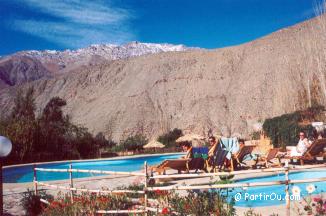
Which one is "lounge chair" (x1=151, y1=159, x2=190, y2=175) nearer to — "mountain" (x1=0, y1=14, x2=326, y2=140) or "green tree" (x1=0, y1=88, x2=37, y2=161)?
"green tree" (x1=0, y1=88, x2=37, y2=161)

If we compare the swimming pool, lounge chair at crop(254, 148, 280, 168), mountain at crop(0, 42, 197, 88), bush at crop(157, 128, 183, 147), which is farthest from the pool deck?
mountain at crop(0, 42, 197, 88)

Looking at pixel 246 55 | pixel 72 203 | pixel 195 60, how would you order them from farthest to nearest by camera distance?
pixel 195 60 → pixel 246 55 → pixel 72 203

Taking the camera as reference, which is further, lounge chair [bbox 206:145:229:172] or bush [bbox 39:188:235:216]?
lounge chair [bbox 206:145:229:172]

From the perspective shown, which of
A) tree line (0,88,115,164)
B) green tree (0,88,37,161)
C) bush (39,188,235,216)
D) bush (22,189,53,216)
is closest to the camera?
bush (39,188,235,216)

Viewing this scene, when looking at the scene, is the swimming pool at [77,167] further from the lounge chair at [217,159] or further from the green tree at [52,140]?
the lounge chair at [217,159]

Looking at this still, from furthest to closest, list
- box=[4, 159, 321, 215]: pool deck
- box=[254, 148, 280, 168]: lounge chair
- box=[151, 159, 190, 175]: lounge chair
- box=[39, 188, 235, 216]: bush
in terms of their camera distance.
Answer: box=[254, 148, 280, 168]: lounge chair, box=[151, 159, 190, 175]: lounge chair, box=[4, 159, 321, 215]: pool deck, box=[39, 188, 235, 216]: bush

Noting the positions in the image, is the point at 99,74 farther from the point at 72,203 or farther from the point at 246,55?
the point at 72,203

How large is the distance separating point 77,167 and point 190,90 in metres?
26.8

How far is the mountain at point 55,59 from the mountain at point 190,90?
17568mm

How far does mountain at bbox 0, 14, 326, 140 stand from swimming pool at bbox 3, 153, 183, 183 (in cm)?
1403

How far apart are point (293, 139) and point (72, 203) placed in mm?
12883

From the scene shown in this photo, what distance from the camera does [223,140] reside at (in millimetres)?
10320

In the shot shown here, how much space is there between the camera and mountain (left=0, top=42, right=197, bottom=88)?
327 feet

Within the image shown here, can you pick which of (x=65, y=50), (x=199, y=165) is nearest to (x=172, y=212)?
(x=199, y=165)
